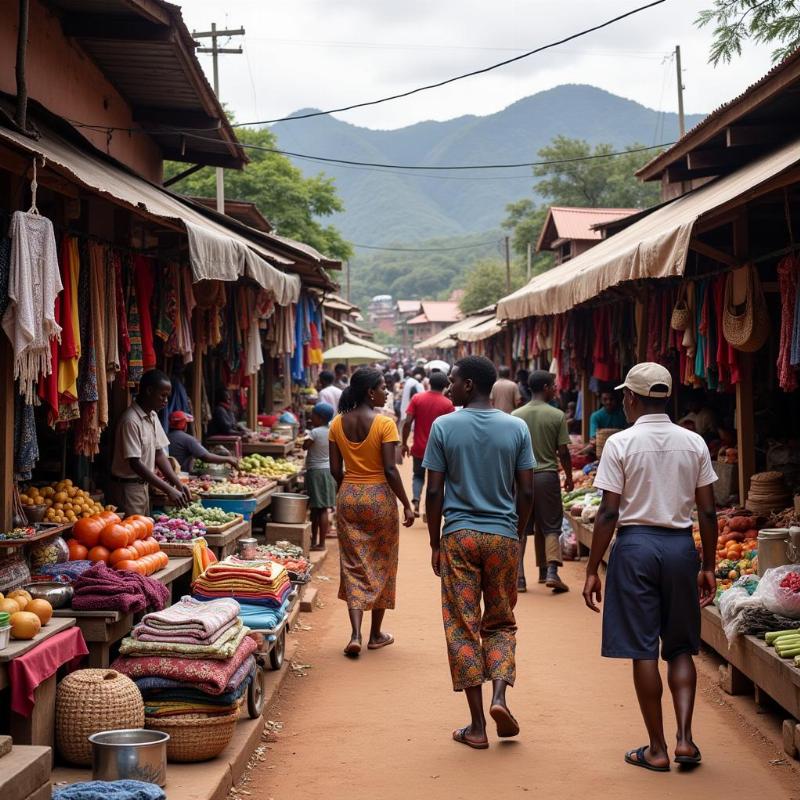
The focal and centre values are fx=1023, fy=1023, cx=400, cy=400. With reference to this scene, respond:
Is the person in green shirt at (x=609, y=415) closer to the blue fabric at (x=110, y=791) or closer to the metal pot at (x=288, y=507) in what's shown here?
the metal pot at (x=288, y=507)

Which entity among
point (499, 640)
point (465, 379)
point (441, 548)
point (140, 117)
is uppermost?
point (140, 117)

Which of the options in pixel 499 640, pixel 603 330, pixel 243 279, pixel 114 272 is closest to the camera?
pixel 499 640

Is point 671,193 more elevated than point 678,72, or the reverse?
point 678,72

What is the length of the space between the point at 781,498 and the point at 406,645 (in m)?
3.69

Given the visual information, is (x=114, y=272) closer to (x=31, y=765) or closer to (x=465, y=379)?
(x=465, y=379)

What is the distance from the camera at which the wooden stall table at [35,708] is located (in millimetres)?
4562

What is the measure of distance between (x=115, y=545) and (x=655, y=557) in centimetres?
353

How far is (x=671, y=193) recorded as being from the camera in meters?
26.8

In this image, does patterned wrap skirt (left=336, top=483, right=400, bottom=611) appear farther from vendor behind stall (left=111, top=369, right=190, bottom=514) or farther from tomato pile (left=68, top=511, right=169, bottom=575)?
vendor behind stall (left=111, top=369, right=190, bottom=514)

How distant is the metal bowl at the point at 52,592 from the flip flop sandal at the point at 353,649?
107 inches

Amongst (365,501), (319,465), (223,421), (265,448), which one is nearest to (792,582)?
(365,501)

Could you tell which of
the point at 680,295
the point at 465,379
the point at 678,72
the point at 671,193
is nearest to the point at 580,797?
the point at 465,379

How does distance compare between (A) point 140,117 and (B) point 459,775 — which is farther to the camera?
(A) point 140,117

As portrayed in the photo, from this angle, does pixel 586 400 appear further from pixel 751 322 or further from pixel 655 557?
pixel 655 557
